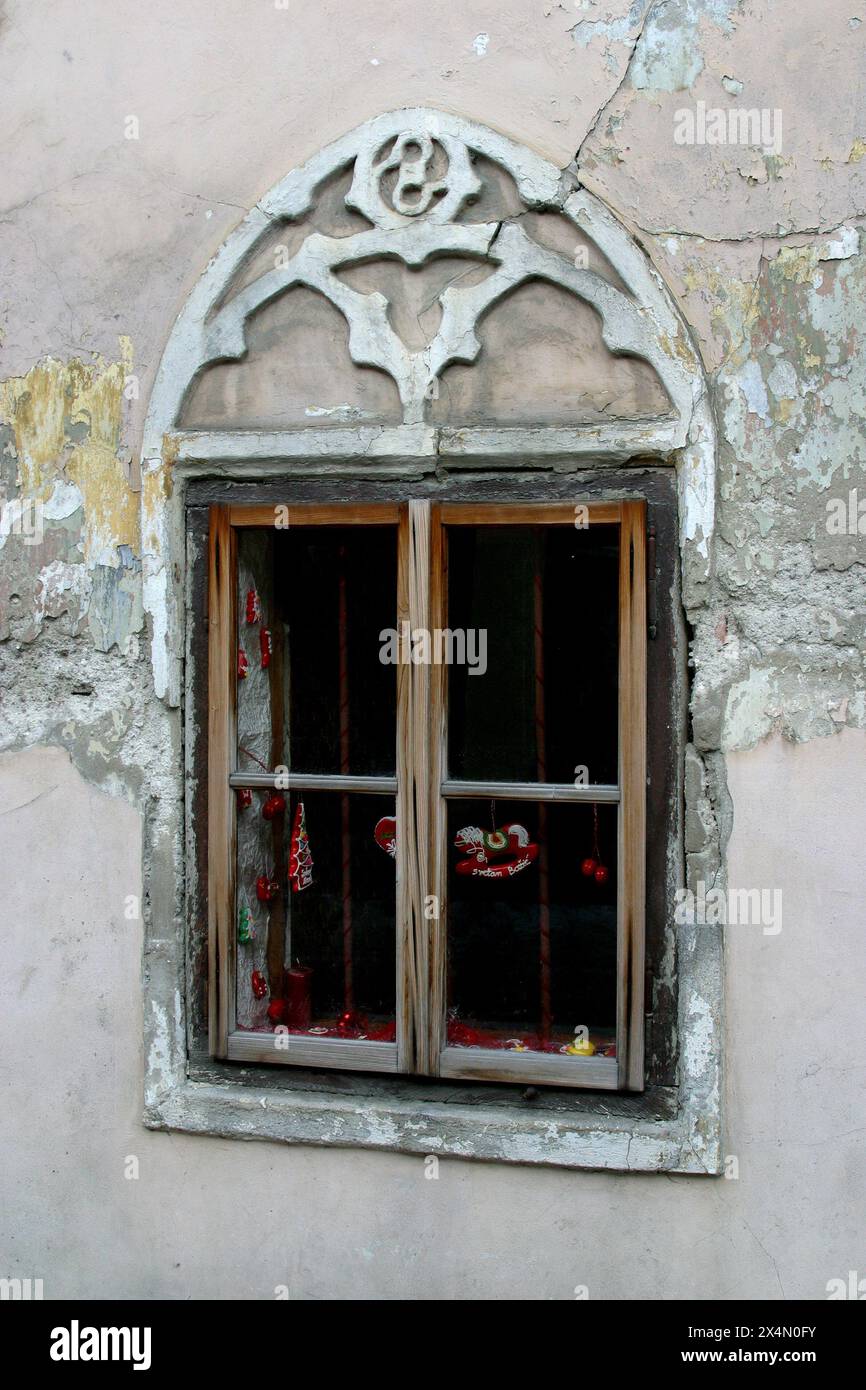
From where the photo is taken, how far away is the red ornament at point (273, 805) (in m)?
2.53

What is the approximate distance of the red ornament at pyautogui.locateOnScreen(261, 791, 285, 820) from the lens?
253cm

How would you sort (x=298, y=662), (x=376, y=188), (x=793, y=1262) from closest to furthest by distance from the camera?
1. (x=793, y=1262)
2. (x=376, y=188)
3. (x=298, y=662)

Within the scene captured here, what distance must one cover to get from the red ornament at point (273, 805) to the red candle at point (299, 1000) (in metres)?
0.35

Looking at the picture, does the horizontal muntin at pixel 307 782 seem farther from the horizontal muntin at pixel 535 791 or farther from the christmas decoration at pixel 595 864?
the christmas decoration at pixel 595 864

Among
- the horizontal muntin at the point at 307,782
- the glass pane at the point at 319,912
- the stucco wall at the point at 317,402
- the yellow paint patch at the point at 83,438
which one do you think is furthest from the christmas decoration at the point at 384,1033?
the yellow paint patch at the point at 83,438

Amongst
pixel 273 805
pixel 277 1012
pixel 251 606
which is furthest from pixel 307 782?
pixel 277 1012

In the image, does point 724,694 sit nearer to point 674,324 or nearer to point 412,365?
point 674,324

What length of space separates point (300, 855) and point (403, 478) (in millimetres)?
825

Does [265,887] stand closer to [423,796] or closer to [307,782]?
[307,782]

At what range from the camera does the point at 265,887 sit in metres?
2.56

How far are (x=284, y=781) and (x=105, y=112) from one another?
145cm

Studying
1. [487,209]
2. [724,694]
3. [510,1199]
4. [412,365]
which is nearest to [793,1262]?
[510,1199]

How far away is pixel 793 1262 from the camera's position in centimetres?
222

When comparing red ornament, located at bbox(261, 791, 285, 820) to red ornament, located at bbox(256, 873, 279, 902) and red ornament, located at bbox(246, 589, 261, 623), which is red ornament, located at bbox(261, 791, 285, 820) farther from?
red ornament, located at bbox(246, 589, 261, 623)
